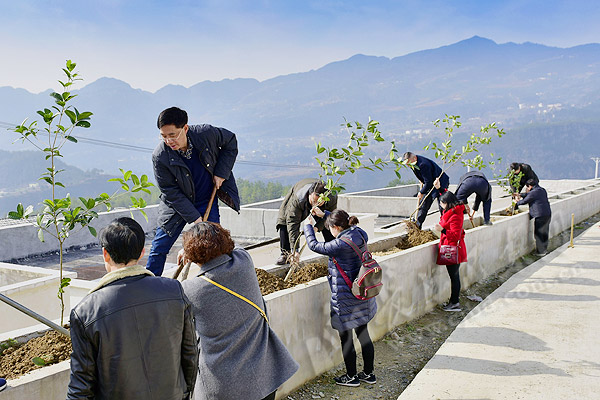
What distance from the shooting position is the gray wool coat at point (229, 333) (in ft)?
9.73

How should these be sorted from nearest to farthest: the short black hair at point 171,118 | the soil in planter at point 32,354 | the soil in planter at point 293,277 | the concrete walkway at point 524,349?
1. the soil in planter at point 32,354
2. the short black hair at point 171,118
3. the concrete walkway at point 524,349
4. the soil in planter at point 293,277

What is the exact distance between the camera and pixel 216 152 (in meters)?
4.44

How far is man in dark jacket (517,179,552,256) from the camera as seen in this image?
10.2 m

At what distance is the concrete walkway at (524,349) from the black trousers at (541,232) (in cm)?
269

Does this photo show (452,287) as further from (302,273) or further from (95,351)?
(95,351)

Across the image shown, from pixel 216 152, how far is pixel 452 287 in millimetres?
3761

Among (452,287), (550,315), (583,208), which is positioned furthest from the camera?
(583,208)

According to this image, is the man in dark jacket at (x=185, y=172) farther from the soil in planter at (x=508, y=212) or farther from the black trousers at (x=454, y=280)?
the soil in planter at (x=508, y=212)

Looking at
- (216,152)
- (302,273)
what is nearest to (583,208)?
(302,273)

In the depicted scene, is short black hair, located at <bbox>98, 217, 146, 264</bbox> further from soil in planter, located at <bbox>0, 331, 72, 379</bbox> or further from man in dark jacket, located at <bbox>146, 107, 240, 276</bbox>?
man in dark jacket, located at <bbox>146, 107, 240, 276</bbox>

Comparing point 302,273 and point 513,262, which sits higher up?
point 302,273

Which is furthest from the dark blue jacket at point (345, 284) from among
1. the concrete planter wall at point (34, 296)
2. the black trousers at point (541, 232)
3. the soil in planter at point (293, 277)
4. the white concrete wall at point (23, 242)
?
the black trousers at point (541, 232)

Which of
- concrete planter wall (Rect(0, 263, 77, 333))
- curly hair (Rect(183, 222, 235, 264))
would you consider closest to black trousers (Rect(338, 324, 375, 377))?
curly hair (Rect(183, 222, 235, 264))

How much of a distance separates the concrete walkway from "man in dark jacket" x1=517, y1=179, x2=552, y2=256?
8.84 ft
